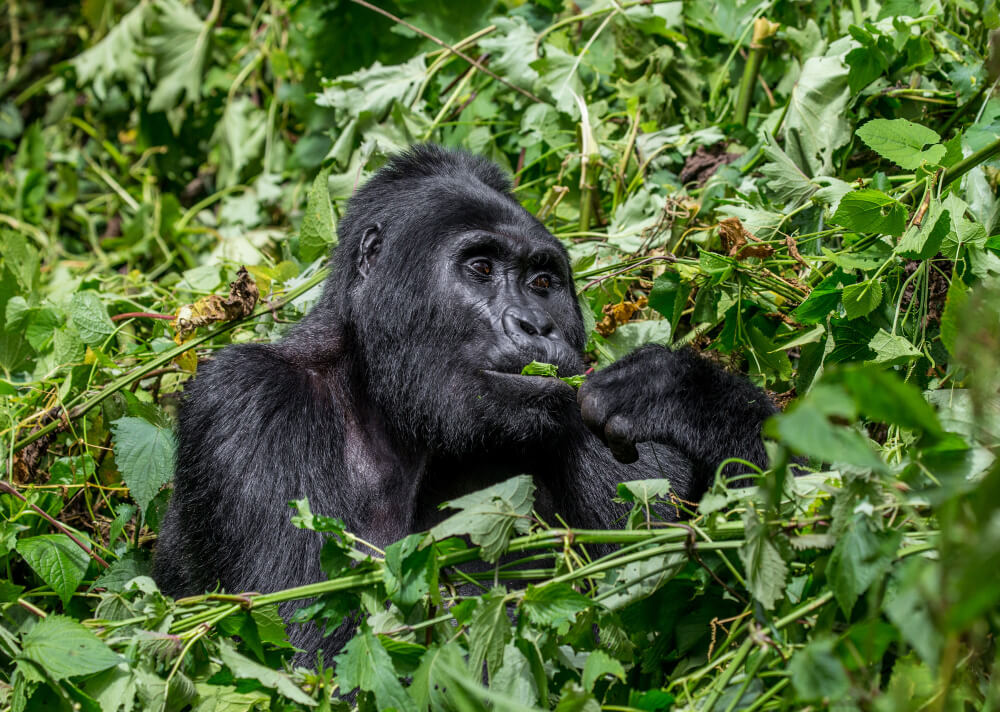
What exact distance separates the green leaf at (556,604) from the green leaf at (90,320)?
8.17 ft

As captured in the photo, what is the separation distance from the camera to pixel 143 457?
3441 millimetres

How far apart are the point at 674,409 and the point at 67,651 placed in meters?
1.75

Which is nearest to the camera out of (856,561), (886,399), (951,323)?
(886,399)

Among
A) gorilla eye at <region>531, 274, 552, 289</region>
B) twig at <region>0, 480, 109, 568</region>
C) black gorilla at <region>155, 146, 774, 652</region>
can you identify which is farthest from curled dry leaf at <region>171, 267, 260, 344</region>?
gorilla eye at <region>531, 274, 552, 289</region>

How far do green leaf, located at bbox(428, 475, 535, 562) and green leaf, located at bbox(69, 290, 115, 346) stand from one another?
2.30 meters

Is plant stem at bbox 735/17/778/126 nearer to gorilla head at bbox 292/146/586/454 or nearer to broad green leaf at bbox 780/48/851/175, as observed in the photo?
broad green leaf at bbox 780/48/851/175

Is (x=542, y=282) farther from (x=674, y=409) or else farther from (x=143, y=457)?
(x=143, y=457)

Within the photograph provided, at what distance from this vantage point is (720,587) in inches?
94.3

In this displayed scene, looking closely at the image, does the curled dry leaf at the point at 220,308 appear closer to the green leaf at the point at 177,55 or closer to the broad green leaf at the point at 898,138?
the broad green leaf at the point at 898,138

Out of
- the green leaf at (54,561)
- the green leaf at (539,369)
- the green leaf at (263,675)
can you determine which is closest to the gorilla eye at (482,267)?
the green leaf at (539,369)

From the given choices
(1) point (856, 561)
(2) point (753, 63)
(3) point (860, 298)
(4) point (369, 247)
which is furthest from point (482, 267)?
(2) point (753, 63)

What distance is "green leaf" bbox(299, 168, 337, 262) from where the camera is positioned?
170 inches

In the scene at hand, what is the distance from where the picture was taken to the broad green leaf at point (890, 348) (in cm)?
288

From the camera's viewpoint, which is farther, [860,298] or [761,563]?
[860,298]
